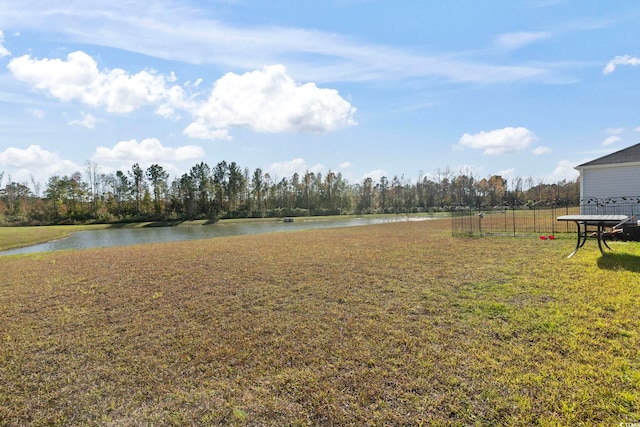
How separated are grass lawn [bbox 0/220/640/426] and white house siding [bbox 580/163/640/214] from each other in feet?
23.0

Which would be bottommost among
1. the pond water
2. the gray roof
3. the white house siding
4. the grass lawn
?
the pond water

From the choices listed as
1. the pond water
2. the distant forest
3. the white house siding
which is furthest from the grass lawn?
the distant forest

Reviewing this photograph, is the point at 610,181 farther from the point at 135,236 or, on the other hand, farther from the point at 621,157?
the point at 135,236

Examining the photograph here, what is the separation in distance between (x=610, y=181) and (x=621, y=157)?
850mm

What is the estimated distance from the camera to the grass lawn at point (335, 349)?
2361 mm

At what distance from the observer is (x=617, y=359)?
2.79m

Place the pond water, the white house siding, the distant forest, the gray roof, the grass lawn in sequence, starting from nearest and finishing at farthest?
the grass lawn
the gray roof
the white house siding
the pond water
the distant forest

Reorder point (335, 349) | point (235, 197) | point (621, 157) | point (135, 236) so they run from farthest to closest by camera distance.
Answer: point (235, 197), point (135, 236), point (621, 157), point (335, 349)

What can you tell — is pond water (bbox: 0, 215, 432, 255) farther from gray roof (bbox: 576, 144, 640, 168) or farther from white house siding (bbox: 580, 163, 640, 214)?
gray roof (bbox: 576, 144, 640, 168)

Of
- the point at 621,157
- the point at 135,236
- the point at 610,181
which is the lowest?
the point at 135,236

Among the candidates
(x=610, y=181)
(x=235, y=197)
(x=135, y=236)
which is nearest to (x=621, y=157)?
(x=610, y=181)

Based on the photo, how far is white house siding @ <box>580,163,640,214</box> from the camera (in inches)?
439

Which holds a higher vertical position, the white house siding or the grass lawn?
the white house siding

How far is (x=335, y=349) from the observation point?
129 inches
